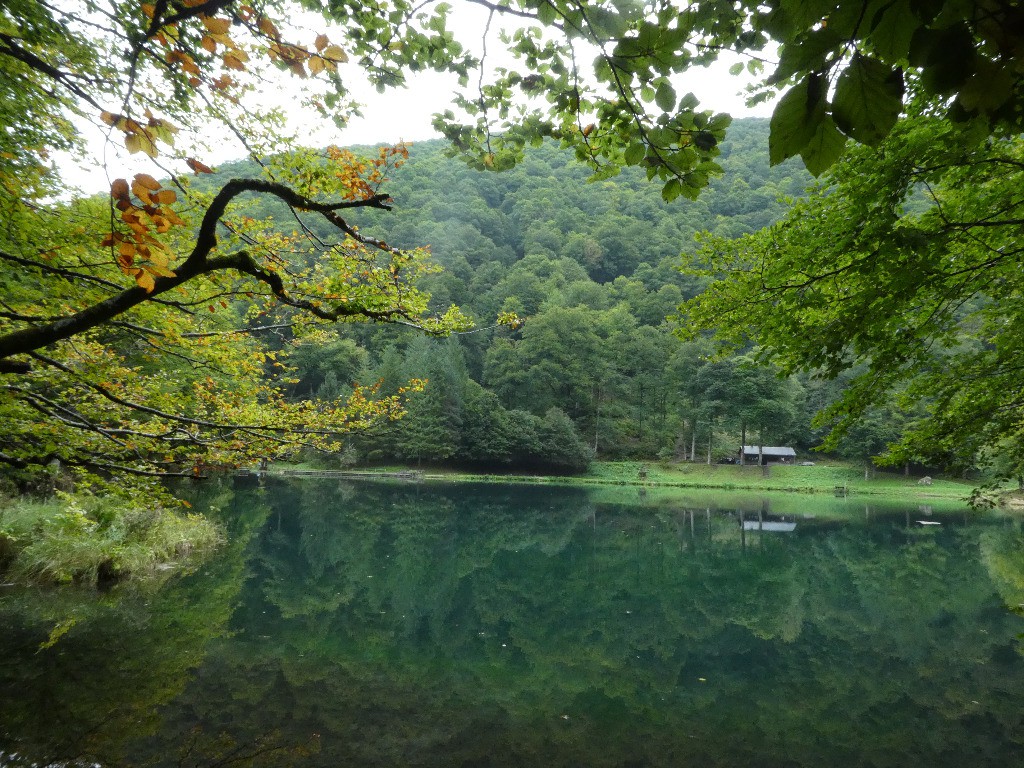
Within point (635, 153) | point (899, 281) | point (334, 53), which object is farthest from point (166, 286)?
point (899, 281)

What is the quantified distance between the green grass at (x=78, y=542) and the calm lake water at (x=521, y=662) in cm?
68

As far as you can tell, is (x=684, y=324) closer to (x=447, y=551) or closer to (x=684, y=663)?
(x=684, y=663)

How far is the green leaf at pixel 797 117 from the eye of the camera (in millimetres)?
967

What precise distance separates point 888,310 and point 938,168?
111 cm

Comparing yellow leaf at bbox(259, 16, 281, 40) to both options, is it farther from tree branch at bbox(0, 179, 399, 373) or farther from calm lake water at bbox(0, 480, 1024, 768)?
calm lake water at bbox(0, 480, 1024, 768)

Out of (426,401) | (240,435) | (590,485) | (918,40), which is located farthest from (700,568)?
(426,401)

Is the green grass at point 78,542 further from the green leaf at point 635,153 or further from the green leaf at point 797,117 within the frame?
the green leaf at point 797,117

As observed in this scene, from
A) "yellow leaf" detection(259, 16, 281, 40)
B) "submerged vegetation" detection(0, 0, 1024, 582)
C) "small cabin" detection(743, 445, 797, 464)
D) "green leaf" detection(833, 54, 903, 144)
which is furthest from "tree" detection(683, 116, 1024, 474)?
"small cabin" detection(743, 445, 797, 464)

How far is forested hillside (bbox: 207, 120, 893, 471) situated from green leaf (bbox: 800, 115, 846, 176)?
95.8 feet

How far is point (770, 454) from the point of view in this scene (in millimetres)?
53750

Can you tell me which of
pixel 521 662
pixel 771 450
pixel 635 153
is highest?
pixel 771 450

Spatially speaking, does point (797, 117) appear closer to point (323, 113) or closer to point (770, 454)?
point (323, 113)

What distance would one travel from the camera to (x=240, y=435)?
6.88 meters

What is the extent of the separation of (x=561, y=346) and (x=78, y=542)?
5285cm
